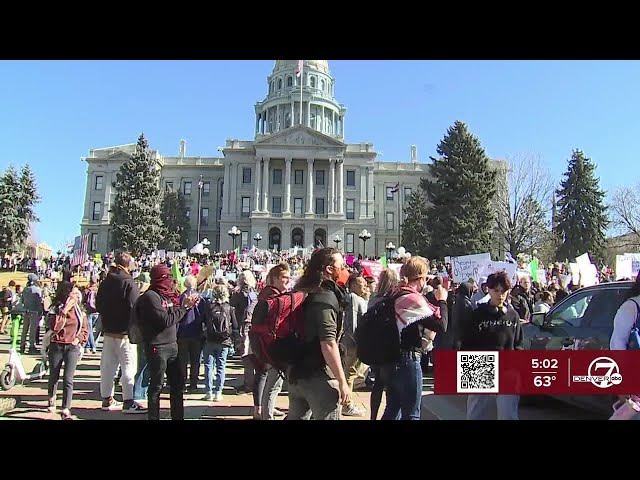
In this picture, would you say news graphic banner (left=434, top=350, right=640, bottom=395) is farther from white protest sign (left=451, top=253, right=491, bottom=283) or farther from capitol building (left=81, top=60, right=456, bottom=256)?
capitol building (left=81, top=60, right=456, bottom=256)

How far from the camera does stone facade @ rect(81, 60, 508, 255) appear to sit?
230 feet

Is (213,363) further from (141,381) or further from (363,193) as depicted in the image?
(363,193)

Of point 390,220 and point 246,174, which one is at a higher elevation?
A: point 246,174

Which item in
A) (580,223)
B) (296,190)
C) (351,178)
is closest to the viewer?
(580,223)

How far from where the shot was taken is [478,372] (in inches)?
176

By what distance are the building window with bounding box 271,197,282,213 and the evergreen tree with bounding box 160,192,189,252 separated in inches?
473

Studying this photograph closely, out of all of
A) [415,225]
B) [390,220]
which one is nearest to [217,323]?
[415,225]

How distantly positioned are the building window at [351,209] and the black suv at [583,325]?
65078 mm

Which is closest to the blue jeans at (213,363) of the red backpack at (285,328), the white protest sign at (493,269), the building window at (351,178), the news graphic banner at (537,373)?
the red backpack at (285,328)

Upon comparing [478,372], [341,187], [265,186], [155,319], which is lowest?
[478,372]

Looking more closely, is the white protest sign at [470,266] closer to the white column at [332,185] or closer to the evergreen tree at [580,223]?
the evergreen tree at [580,223]

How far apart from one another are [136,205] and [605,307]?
44392 millimetres
